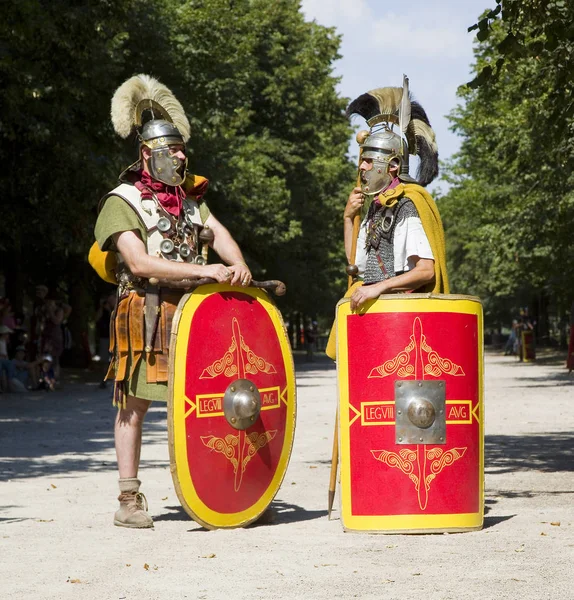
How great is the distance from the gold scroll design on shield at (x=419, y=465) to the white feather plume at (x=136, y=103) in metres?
2.03

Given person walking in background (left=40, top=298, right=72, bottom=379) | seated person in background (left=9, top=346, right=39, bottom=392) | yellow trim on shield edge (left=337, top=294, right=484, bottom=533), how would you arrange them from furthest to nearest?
person walking in background (left=40, top=298, right=72, bottom=379)
seated person in background (left=9, top=346, right=39, bottom=392)
yellow trim on shield edge (left=337, top=294, right=484, bottom=533)

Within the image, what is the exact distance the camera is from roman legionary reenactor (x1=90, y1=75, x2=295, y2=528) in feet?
20.6

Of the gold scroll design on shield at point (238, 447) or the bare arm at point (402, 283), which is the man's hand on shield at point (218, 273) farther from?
the gold scroll design on shield at point (238, 447)

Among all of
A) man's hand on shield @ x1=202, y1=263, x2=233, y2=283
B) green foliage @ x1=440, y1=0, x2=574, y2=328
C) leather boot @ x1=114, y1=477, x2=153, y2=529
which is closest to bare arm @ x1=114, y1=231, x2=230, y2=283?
man's hand on shield @ x1=202, y1=263, x2=233, y2=283

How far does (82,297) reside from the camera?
31.7m

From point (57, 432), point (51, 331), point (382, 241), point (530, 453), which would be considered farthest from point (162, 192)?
point (51, 331)

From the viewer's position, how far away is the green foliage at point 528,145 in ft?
29.9

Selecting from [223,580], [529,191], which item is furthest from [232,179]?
[223,580]

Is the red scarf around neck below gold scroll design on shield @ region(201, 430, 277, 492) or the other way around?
the other way around

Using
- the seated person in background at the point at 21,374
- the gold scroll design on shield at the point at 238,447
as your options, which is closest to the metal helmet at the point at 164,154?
the gold scroll design on shield at the point at 238,447

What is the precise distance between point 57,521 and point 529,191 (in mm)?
18964

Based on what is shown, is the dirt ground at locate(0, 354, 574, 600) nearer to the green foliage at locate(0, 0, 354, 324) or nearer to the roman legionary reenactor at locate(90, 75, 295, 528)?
the roman legionary reenactor at locate(90, 75, 295, 528)

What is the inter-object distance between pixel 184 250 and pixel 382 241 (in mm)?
992

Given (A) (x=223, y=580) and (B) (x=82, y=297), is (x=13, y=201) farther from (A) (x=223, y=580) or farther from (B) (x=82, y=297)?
(A) (x=223, y=580)
